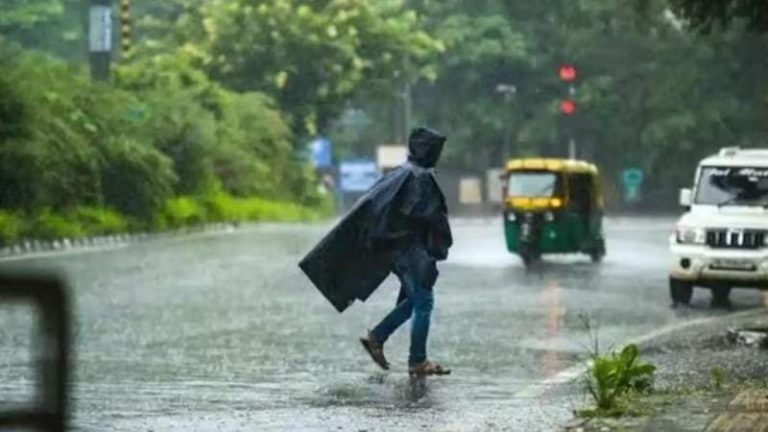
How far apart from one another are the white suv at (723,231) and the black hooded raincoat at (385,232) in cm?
1003

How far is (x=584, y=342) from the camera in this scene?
18016mm

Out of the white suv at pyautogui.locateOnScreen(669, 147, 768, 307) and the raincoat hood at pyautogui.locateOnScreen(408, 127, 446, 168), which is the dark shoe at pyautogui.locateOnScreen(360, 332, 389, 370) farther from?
the white suv at pyautogui.locateOnScreen(669, 147, 768, 307)

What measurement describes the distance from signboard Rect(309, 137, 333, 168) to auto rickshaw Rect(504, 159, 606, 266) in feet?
117

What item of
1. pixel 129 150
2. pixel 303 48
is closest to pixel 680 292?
pixel 129 150

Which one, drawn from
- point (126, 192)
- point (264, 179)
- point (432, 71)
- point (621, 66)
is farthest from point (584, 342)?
point (621, 66)

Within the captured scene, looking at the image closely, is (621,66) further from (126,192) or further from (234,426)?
(234,426)

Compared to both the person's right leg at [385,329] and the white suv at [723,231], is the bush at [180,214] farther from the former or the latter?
the person's right leg at [385,329]

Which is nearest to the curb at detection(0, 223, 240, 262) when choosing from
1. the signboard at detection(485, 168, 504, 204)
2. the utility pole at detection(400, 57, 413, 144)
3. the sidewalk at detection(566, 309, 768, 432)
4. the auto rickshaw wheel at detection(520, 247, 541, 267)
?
the auto rickshaw wheel at detection(520, 247, 541, 267)

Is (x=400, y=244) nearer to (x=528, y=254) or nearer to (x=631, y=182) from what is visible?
(x=528, y=254)

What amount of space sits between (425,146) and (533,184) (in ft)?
74.4

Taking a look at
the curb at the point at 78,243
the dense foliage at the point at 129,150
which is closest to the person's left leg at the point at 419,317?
the curb at the point at 78,243

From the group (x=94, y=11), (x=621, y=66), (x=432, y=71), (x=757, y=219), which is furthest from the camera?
(x=621, y=66)

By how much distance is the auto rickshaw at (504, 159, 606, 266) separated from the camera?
35906 millimetres

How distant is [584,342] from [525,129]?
200 feet
